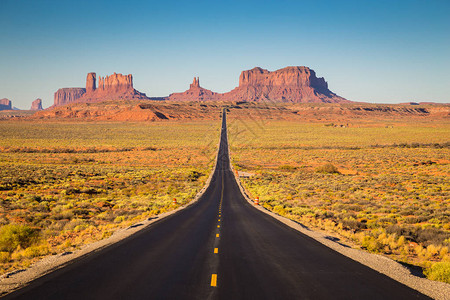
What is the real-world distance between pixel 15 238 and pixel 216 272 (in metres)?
9.96

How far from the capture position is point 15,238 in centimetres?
1307

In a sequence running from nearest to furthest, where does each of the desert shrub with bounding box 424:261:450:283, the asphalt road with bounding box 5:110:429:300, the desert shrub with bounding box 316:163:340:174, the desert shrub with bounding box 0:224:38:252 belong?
1. the asphalt road with bounding box 5:110:429:300
2. the desert shrub with bounding box 424:261:450:283
3. the desert shrub with bounding box 0:224:38:252
4. the desert shrub with bounding box 316:163:340:174

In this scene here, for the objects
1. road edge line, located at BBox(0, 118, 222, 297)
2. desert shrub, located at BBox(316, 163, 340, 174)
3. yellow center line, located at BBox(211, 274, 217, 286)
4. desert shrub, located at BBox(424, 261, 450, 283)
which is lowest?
desert shrub, located at BBox(316, 163, 340, 174)

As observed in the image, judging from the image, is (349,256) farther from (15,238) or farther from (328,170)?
(328,170)

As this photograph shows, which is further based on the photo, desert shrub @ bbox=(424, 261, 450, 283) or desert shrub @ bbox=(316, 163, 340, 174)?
desert shrub @ bbox=(316, 163, 340, 174)

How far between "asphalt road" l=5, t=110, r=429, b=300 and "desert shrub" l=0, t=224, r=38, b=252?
479 cm

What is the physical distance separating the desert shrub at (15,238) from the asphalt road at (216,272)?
189 inches

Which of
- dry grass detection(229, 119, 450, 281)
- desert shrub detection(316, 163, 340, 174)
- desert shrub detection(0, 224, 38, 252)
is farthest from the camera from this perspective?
desert shrub detection(316, 163, 340, 174)

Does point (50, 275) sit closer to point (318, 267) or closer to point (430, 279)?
point (318, 267)

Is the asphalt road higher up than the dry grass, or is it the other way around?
the asphalt road

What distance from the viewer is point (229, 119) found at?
176750mm

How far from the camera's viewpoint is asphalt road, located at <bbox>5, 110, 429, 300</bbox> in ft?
23.6

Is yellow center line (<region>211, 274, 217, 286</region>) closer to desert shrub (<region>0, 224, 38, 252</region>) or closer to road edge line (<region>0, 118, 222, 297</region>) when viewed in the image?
road edge line (<region>0, 118, 222, 297</region>)

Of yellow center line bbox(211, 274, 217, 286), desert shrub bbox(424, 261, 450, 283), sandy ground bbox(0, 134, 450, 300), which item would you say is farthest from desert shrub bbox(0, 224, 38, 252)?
desert shrub bbox(424, 261, 450, 283)
